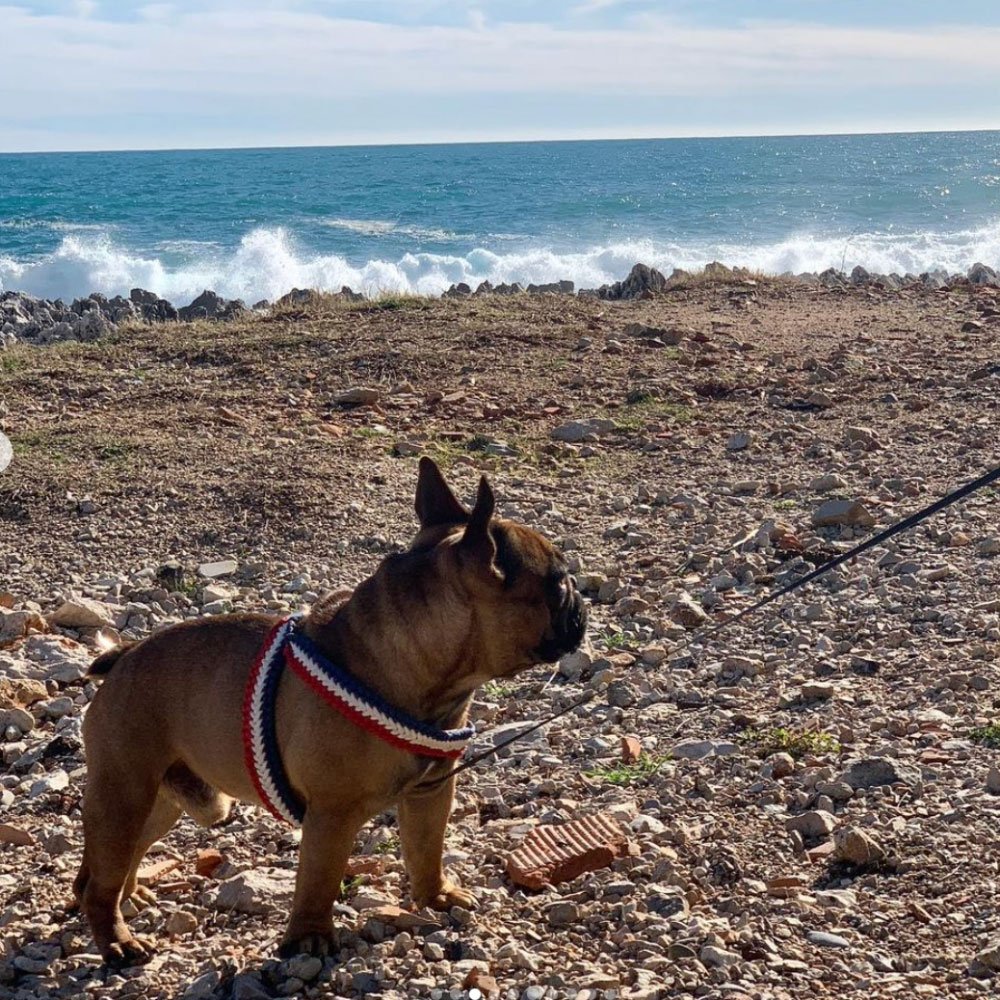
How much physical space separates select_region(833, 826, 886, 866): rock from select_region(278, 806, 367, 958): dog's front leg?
1518 millimetres

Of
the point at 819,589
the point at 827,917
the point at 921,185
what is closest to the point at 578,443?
the point at 819,589

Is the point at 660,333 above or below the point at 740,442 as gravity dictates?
above

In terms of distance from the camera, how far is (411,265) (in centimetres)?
4028

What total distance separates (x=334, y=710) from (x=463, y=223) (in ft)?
184

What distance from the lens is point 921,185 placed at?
7856 centimetres

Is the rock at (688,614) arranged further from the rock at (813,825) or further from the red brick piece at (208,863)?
the red brick piece at (208,863)

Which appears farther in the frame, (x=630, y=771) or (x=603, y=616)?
(x=603, y=616)

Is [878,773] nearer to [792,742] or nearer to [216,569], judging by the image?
[792,742]

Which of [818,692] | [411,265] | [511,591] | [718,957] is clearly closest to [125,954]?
[511,591]

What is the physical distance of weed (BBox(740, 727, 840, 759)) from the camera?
5066 mm

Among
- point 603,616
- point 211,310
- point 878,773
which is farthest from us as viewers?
point 211,310

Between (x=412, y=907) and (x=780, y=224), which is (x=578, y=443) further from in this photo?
(x=780, y=224)

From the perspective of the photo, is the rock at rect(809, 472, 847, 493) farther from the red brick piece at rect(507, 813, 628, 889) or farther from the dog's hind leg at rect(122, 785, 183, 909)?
the dog's hind leg at rect(122, 785, 183, 909)

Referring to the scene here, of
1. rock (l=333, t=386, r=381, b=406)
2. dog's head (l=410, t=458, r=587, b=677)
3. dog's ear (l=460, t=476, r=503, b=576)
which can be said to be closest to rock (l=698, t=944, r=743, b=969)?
dog's head (l=410, t=458, r=587, b=677)
